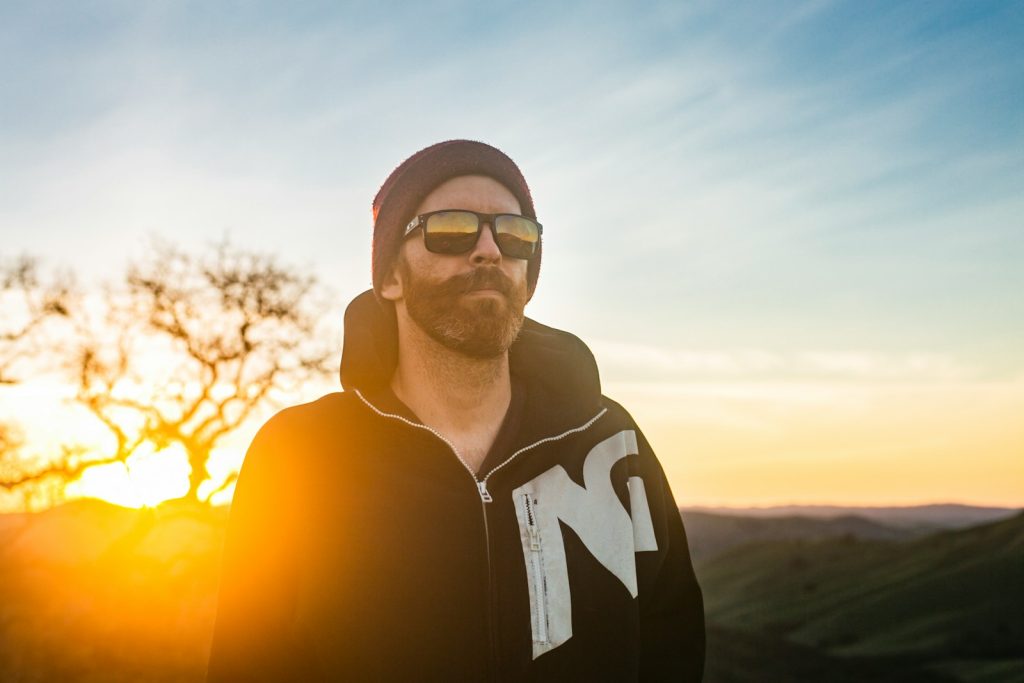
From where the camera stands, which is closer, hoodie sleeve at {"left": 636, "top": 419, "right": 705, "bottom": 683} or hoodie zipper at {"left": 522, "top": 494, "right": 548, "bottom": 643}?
hoodie zipper at {"left": 522, "top": 494, "right": 548, "bottom": 643}

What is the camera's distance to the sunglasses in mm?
3197

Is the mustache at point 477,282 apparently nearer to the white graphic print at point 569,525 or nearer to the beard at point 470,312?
the beard at point 470,312

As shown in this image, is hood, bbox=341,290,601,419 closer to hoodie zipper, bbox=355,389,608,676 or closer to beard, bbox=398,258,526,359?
hoodie zipper, bbox=355,389,608,676

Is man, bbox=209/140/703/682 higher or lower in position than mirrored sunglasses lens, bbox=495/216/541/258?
lower

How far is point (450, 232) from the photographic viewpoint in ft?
A: 10.5

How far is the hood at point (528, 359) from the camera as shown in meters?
3.33

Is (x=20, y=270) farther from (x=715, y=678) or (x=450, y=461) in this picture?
(x=450, y=461)

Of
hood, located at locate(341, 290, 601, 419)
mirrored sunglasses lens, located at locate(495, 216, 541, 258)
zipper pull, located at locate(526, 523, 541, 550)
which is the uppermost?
mirrored sunglasses lens, located at locate(495, 216, 541, 258)

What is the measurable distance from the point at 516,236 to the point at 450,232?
0.93 ft

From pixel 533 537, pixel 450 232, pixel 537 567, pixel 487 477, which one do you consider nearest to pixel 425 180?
pixel 450 232

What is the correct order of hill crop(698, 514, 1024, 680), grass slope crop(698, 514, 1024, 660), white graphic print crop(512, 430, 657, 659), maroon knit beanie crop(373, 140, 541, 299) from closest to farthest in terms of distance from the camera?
1. white graphic print crop(512, 430, 657, 659)
2. maroon knit beanie crop(373, 140, 541, 299)
3. hill crop(698, 514, 1024, 680)
4. grass slope crop(698, 514, 1024, 660)

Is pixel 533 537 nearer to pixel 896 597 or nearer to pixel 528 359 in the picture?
pixel 528 359

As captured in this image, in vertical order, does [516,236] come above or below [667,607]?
above

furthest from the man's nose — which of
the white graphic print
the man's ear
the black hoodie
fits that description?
the white graphic print
